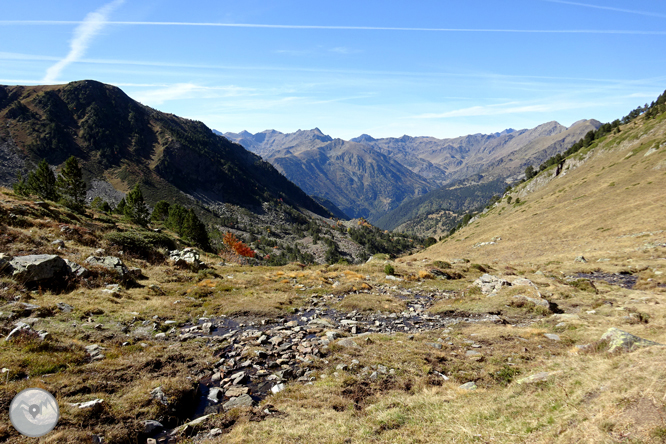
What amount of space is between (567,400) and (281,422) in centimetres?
781

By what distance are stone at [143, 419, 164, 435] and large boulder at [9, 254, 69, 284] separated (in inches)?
608

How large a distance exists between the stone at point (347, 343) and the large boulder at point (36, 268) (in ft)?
60.4

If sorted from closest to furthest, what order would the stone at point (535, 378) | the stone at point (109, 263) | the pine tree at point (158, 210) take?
1. the stone at point (535, 378)
2. the stone at point (109, 263)
3. the pine tree at point (158, 210)

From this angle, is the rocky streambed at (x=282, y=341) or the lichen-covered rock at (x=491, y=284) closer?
the rocky streambed at (x=282, y=341)

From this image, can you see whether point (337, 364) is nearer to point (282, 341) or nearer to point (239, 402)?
point (282, 341)

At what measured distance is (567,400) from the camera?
745 cm

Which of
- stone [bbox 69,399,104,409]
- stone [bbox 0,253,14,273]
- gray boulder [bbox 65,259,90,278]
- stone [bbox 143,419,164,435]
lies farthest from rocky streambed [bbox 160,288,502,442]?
stone [bbox 0,253,14,273]

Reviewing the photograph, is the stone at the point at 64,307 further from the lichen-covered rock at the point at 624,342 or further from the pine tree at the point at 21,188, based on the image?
the pine tree at the point at 21,188

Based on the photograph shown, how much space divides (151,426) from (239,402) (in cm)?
251

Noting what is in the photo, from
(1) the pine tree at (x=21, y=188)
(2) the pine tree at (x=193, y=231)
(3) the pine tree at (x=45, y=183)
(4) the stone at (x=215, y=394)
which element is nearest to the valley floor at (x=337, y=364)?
(4) the stone at (x=215, y=394)

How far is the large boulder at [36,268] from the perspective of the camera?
16469 millimetres

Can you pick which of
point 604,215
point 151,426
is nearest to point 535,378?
point 151,426

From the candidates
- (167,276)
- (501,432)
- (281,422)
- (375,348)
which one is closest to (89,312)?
(167,276)

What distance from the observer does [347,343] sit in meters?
13.9
